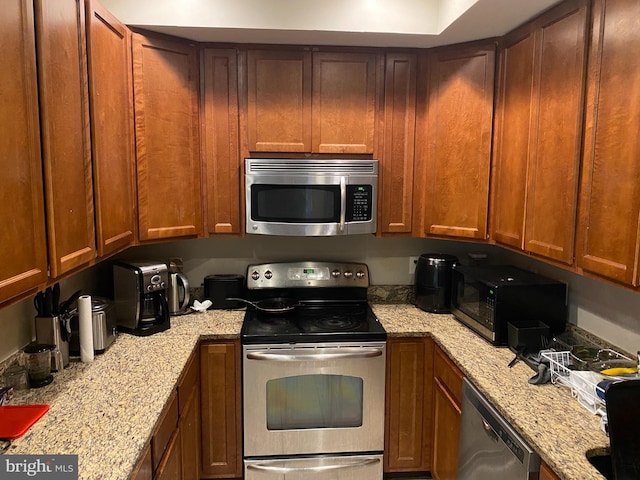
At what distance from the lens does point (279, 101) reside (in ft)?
7.98

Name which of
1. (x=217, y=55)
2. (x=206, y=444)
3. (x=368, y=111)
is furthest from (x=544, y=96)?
(x=206, y=444)

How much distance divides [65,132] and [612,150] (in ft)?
5.87

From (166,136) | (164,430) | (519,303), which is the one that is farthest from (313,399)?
(166,136)

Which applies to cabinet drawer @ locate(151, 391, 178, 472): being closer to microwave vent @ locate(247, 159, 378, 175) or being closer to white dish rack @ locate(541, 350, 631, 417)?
microwave vent @ locate(247, 159, 378, 175)

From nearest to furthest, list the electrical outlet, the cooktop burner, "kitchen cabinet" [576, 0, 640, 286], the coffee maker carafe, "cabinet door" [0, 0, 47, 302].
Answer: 1. "cabinet door" [0, 0, 47, 302]
2. "kitchen cabinet" [576, 0, 640, 286]
3. the coffee maker carafe
4. the cooktop burner
5. the electrical outlet

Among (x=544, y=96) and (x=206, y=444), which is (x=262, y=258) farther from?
(x=544, y=96)

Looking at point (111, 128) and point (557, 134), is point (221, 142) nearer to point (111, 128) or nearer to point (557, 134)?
point (111, 128)

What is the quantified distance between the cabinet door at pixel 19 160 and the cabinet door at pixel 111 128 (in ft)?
1.46

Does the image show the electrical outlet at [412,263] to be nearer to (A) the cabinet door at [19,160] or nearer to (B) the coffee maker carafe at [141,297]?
(B) the coffee maker carafe at [141,297]

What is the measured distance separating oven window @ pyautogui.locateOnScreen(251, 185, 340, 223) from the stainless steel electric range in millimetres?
569

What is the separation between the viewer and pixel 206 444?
92.6 inches

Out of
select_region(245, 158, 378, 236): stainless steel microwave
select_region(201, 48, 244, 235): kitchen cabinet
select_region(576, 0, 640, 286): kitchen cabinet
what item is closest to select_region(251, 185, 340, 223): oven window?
select_region(245, 158, 378, 236): stainless steel microwave

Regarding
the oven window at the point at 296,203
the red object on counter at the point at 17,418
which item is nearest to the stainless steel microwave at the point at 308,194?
the oven window at the point at 296,203

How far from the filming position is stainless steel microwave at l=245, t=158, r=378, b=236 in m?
2.41
